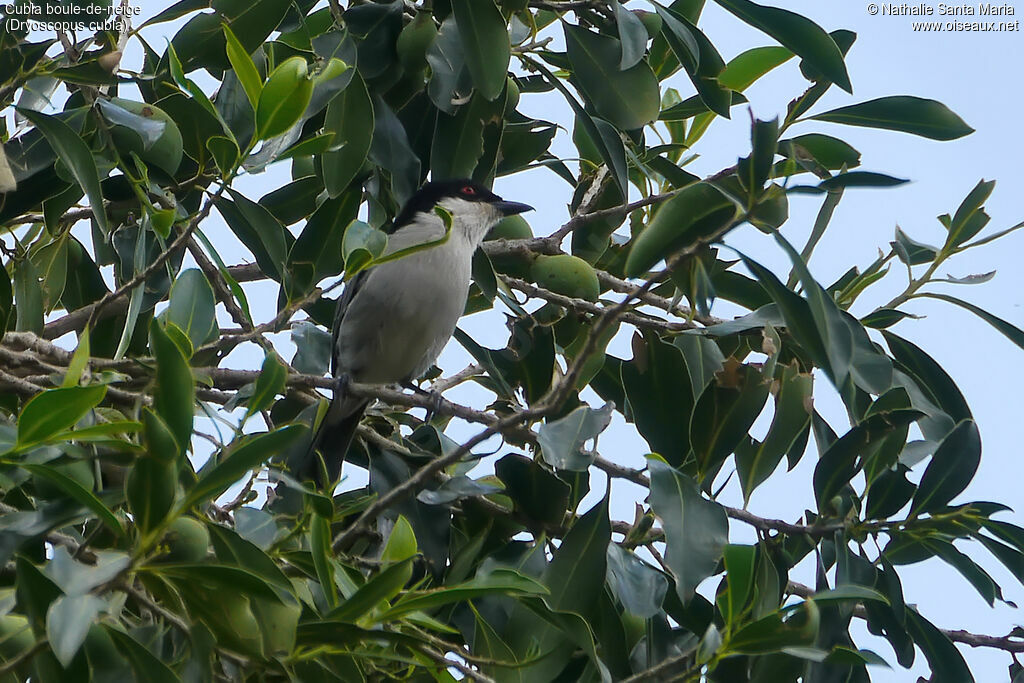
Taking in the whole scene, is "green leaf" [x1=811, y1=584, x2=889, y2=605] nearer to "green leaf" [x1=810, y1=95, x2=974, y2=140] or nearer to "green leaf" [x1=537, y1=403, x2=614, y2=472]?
"green leaf" [x1=537, y1=403, x2=614, y2=472]

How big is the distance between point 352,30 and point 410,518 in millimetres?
1358

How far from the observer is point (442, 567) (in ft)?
9.07

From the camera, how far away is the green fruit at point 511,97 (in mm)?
3418

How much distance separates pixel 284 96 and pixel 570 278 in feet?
4.39

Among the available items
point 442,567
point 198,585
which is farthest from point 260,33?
point 198,585

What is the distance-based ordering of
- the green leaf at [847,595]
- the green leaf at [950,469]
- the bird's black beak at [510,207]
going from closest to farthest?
the green leaf at [847,595], the green leaf at [950,469], the bird's black beak at [510,207]

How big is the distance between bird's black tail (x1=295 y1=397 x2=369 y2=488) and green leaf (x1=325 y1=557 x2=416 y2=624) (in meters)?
1.65

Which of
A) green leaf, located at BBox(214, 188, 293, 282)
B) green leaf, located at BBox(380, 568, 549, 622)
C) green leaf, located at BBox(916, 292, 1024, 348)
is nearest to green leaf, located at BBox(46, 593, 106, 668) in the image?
green leaf, located at BBox(380, 568, 549, 622)

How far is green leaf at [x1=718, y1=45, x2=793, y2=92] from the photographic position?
3193mm

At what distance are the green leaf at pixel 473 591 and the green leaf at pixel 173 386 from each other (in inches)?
18.2

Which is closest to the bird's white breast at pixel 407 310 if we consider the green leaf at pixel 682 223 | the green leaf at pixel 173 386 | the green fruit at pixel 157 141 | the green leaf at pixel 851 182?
the green fruit at pixel 157 141

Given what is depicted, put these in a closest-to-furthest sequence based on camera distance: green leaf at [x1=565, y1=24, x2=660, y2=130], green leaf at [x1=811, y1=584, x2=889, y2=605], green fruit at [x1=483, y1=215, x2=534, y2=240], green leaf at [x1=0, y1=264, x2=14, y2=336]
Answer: green leaf at [x1=811, y1=584, x2=889, y2=605] → green leaf at [x1=0, y1=264, x2=14, y2=336] → green leaf at [x1=565, y1=24, x2=660, y2=130] → green fruit at [x1=483, y1=215, x2=534, y2=240]

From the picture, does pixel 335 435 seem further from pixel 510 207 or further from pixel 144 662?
pixel 144 662

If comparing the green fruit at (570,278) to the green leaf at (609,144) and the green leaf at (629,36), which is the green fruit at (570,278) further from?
the green leaf at (629,36)
